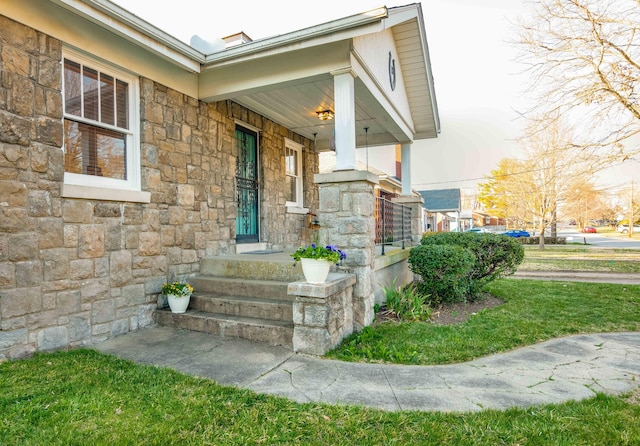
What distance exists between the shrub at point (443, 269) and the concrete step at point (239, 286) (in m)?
2.20

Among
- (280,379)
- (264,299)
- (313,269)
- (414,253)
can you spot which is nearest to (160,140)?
(264,299)

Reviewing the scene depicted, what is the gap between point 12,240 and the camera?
3.05 metres

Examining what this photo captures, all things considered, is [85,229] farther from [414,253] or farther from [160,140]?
[414,253]

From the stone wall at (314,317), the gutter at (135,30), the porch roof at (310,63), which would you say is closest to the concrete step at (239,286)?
the stone wall at (314,317)

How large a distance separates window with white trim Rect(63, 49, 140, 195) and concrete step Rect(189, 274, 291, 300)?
1.45m

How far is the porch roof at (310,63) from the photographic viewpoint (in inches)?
147

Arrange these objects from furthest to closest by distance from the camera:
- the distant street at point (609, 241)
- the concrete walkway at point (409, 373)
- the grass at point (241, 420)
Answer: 1. the distant street at point (609, 241)
2. the concrete walkway at point (409, 373)
3. the grass at point (241, 420)

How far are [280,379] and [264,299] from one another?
1419mm

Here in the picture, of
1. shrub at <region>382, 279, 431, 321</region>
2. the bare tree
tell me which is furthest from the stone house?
the bare tree

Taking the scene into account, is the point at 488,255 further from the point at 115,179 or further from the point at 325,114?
the point at 115,179

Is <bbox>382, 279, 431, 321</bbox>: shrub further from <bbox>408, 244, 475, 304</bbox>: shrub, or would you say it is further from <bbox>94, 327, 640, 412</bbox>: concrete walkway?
A: <bbox>94, 327, 640, 412</bbox>: concrete walkway

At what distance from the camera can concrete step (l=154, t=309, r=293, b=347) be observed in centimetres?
359

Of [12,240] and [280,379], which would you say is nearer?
[280,379]

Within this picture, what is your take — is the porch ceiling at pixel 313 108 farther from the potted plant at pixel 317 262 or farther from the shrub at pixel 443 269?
the shrub at pixel 443 269
